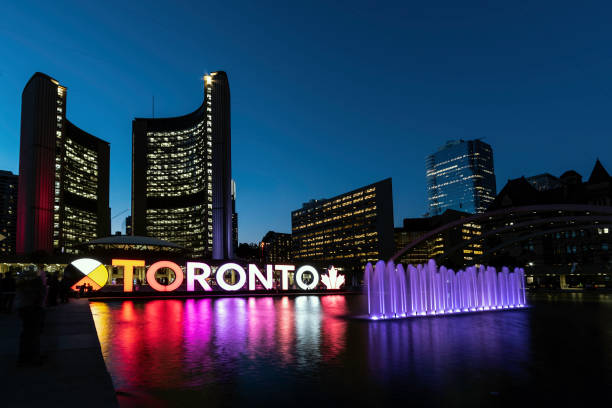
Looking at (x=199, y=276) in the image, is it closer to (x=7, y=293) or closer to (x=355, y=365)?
(x=7, y=293)

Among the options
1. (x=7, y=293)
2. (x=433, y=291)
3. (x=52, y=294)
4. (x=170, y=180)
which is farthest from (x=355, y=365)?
(x=170, y=180)

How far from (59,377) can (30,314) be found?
1840mm

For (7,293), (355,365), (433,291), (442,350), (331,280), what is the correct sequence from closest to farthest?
(355,365)
(442,350)
(7,293)
(433,291)
(331,280)

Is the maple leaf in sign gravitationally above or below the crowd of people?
below

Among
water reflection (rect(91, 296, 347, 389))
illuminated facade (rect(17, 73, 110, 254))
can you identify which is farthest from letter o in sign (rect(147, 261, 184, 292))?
illuminated facade (rect(17, 73, 110, 254))

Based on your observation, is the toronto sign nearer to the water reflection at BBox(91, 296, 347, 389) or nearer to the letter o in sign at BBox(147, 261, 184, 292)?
the letter o in sign at BBox(147, 261, 184, 292)

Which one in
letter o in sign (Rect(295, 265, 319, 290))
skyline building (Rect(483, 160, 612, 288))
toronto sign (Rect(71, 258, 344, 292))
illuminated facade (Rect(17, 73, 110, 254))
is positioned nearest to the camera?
toronto sign (Rect(71, 258, 344, 292))

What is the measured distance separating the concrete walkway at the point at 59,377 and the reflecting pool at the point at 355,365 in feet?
2.40

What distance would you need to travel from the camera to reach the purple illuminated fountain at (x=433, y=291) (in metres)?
23.3

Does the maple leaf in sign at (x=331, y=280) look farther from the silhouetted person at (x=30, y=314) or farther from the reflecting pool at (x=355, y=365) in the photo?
the silhouetted person at (x=30, y=314)

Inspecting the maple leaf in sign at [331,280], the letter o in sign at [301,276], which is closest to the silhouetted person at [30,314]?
the letter o in sign at [301,276]

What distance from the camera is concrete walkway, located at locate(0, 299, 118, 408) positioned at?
553 centimetres

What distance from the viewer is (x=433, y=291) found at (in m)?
26.3

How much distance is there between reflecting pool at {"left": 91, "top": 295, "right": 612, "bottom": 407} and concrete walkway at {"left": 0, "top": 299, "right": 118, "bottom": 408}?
73cm
